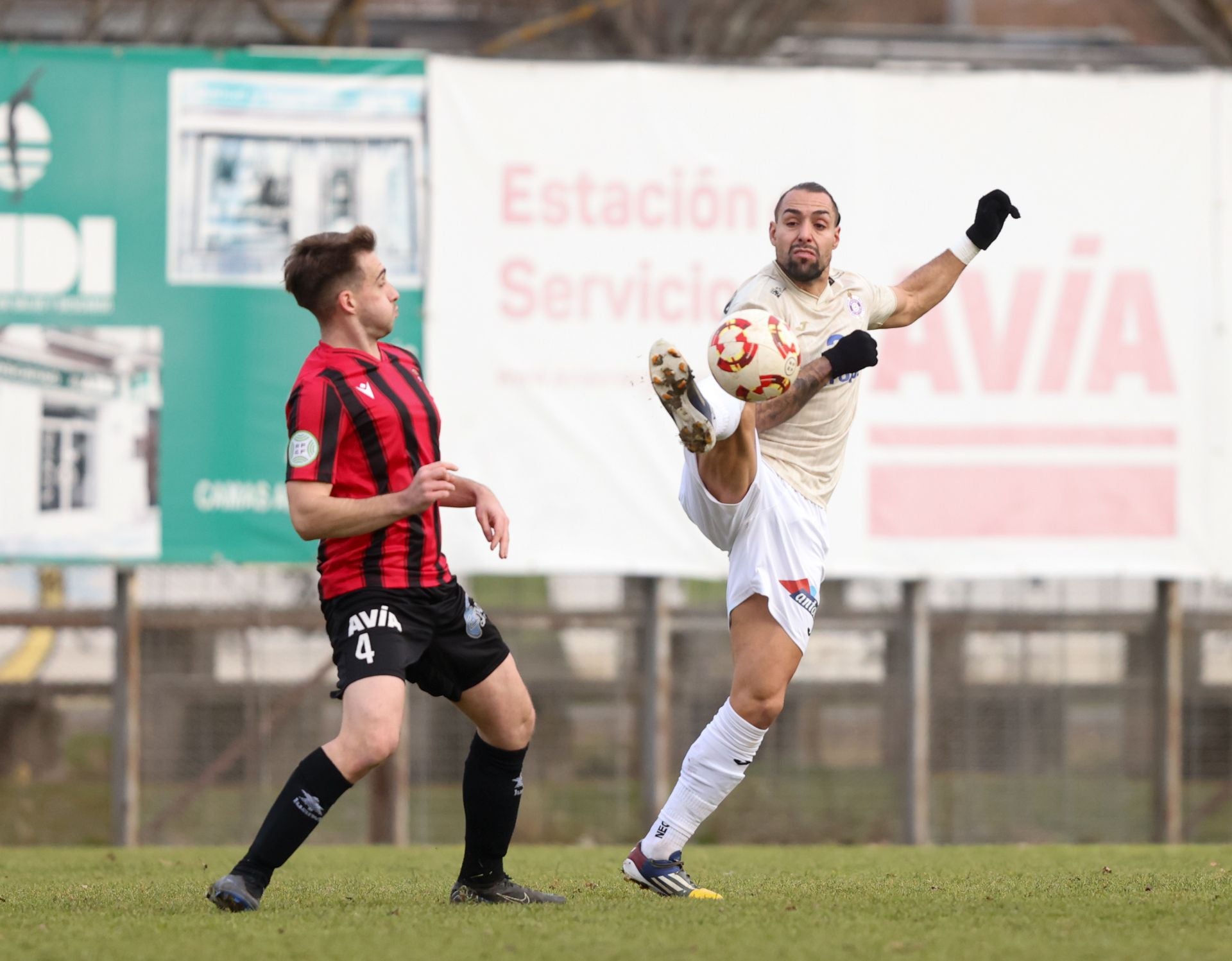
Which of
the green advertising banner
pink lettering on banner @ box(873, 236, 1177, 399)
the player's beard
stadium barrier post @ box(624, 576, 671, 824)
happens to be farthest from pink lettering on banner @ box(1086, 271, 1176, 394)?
the player's beard

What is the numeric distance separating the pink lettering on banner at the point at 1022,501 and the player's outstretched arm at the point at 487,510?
17.1 ft

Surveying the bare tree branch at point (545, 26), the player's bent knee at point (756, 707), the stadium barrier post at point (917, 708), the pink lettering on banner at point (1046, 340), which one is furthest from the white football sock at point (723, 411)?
the bare tree branch at point (545, 26)

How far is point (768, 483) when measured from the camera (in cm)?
595

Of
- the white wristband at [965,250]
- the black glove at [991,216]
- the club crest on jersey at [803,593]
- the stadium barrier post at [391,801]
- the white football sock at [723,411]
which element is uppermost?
the black glove at [991,216]

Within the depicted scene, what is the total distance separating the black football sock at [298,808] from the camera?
16.8ft

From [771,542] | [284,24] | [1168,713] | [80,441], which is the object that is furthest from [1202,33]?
[771,542]

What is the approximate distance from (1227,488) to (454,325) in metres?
4.62

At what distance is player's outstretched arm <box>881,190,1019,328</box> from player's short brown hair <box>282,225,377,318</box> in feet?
6.60

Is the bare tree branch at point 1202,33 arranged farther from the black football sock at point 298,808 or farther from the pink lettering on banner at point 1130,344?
the black football sock at point 298,808

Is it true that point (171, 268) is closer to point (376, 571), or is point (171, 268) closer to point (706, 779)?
point (376, 571)

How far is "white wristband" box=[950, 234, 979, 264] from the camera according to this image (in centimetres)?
645

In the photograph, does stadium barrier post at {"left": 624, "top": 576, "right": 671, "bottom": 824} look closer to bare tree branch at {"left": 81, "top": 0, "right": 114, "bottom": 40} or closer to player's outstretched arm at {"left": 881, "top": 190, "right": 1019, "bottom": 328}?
player's outstretched arm at {"left": 881, "top": 190, "right": 1019, "bottom": 328}

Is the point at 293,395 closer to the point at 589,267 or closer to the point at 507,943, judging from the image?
the point at 507,943

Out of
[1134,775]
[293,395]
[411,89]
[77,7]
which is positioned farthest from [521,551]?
[77,7]
